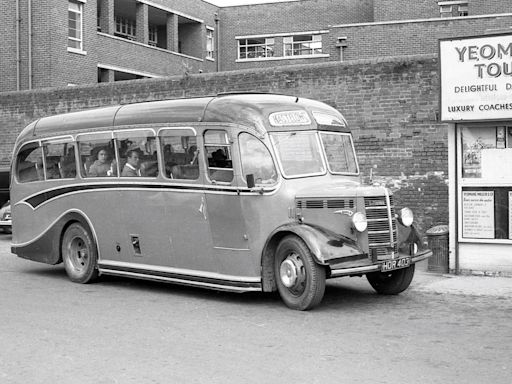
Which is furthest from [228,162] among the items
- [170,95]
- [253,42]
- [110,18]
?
[253,42]

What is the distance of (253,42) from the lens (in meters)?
43.3

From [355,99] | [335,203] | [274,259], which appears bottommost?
[274,259]

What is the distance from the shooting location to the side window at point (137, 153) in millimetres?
10586

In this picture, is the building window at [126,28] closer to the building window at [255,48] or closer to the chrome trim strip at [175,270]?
the building window at [255,48]

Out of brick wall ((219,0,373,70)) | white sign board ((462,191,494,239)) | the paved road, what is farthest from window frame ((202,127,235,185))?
brick wall ((219,0,373,70))

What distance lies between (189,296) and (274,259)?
1589mm

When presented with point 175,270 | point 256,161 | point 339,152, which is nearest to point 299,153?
point 256,161

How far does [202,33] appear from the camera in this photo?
42.2 metres

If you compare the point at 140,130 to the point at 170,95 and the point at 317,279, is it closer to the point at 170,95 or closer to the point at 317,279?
the point at 317,279

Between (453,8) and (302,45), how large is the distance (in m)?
8.91

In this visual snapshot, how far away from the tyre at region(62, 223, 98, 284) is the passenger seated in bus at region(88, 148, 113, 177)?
0.93 meters

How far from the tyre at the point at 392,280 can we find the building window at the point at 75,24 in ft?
76.6

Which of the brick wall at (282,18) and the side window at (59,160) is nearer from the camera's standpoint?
the side window at (59,160)

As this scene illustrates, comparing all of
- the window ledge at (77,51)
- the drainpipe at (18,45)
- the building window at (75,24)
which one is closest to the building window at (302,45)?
the building window at (75,24)
